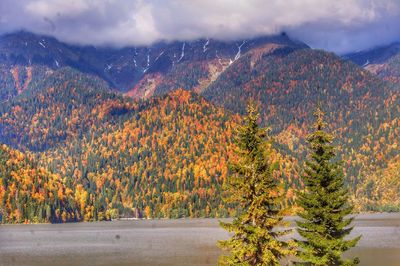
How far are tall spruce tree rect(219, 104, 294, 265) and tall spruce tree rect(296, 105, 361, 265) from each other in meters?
6.52

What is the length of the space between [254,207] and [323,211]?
10.0 meters

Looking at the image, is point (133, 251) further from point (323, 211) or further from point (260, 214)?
point (260, 214)

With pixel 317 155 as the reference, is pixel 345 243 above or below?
below

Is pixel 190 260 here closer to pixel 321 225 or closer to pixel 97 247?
pixel 97 247

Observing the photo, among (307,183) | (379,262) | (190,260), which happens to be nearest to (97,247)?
(190,260)

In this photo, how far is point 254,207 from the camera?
48.6 m

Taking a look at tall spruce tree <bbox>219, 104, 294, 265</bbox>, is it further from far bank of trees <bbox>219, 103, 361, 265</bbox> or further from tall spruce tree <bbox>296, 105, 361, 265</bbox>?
tall spruce tree <bbox>296, 105, 361, 265</bbox>

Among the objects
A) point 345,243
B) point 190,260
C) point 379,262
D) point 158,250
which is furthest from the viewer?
point 158,250

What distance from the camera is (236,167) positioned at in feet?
163

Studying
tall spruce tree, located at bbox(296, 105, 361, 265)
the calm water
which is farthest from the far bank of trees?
the calm water

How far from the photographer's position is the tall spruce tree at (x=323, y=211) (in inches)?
2183

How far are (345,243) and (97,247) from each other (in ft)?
383

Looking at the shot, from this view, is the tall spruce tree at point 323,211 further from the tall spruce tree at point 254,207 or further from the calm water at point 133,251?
the calm water at point 133,251

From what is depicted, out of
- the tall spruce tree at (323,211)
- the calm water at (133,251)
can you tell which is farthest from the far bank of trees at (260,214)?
the calm water at (133,251)
